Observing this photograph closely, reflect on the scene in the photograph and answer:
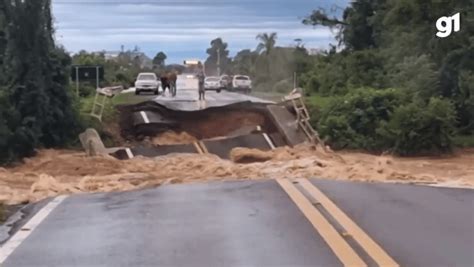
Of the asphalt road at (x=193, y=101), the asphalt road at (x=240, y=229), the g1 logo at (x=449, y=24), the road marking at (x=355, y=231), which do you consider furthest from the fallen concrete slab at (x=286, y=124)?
the road marking at (x=355, y=231)

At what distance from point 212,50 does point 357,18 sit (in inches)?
3960

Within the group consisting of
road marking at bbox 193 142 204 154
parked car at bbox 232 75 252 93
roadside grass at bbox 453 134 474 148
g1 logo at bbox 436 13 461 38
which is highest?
g1 logo at bbox 436 13 461 38

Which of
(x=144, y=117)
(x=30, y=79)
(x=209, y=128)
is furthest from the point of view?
(x=144, y=117)

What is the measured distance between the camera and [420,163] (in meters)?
29.1

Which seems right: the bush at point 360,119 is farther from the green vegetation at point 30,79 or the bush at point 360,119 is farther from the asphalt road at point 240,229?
the asphalt road at point 240,229

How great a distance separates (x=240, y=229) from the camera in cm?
1076

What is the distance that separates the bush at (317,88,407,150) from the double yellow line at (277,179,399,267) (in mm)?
19035

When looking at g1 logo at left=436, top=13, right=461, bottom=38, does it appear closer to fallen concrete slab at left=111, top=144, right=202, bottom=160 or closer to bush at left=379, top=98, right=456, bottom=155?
bush at left=379, top=98, right=456, bottom=155

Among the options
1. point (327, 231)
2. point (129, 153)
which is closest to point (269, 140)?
point (129, 153)

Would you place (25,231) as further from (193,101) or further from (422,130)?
(193,101)

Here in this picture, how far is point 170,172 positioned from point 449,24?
16270 mm

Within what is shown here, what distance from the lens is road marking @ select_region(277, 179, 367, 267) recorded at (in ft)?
29.0

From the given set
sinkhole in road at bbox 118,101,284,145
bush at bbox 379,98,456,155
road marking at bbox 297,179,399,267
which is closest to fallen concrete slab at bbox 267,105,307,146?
sinkhole in road at bbox 118,101,284,145

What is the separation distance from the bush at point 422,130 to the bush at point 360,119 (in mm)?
684
